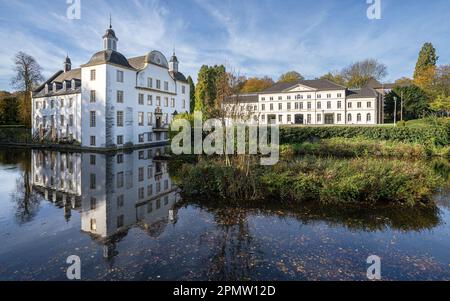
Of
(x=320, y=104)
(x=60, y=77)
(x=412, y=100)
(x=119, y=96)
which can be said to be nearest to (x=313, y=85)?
(x=320, y=104)

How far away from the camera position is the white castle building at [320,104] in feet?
179

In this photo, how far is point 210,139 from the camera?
17938mm

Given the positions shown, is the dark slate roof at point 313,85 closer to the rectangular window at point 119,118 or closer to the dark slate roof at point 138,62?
the dark slate roof at point 138,62

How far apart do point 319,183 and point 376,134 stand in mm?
19953

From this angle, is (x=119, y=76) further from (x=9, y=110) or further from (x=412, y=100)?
(x=412, y=100)

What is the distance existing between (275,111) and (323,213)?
54.8 m

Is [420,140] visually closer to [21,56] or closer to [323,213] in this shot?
[323,213]

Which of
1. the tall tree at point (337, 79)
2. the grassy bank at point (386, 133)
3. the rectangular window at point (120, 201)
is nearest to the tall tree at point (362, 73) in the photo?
the tall tree at point (337, 79)

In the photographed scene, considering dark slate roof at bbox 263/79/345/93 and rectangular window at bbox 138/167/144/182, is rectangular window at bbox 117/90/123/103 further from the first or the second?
dark slate roof at bbox 263/79/345/93

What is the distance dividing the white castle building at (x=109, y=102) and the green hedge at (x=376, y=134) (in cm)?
1638

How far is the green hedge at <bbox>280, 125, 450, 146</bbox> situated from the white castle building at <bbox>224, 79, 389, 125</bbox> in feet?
84.6

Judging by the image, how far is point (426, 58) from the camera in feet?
189

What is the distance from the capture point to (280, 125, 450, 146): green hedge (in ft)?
79.5

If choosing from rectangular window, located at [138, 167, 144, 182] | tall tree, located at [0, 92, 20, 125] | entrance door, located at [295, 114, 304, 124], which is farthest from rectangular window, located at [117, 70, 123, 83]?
entrance door, located at [295, 114, 304, 124]
